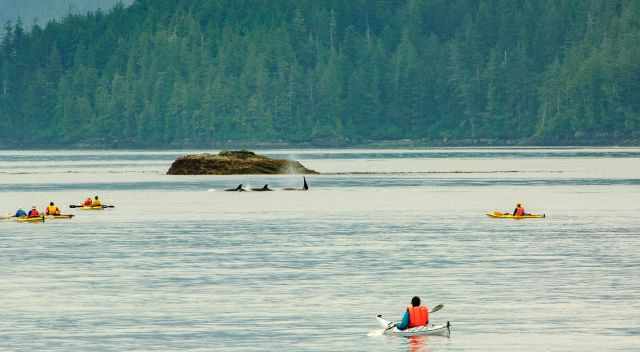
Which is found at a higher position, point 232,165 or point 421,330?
point 232,165

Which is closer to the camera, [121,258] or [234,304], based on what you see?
[234,304]

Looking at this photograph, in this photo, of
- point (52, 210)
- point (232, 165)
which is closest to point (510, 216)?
point (52, 210)

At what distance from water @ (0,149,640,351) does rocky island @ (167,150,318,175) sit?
208ft

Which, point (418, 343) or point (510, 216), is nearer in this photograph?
point (418, 343)

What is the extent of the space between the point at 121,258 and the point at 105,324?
69.9 ft

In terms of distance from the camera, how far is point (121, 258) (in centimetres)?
6431

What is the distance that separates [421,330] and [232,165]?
462 feet

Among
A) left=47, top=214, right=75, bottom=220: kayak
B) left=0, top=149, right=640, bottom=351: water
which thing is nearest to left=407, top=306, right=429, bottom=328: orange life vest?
left=0, top=149, right=640, bottom=351: water

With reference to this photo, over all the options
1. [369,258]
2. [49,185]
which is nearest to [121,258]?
[369,258]

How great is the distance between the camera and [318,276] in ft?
183

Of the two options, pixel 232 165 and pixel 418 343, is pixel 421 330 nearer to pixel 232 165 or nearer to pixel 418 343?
pixel 418 343

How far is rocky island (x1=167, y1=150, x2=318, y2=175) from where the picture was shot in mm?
176750

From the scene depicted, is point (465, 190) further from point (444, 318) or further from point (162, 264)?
point (444, 318)

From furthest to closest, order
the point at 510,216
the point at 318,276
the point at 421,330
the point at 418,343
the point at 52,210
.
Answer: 1. the point at 52,210
2. the point at 510,216
3. the point at 318,276
4. the point at 421,330
5. the point at 418,343
